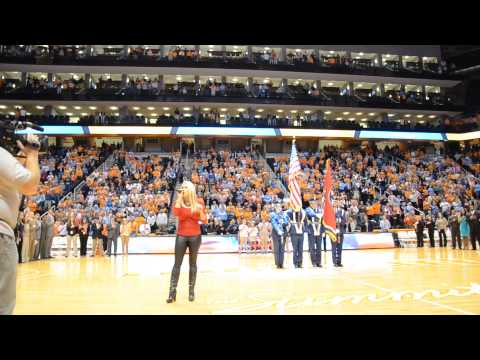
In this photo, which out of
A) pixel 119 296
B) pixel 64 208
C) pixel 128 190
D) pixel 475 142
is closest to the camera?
pixel 119 296

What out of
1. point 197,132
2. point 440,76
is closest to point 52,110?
point 197,132

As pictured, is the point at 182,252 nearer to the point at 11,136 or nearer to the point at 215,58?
the point at 11,136

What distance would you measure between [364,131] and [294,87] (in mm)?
8020

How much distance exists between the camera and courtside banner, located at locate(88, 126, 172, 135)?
95.0ft

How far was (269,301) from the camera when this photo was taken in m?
5.70

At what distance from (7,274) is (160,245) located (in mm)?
15483

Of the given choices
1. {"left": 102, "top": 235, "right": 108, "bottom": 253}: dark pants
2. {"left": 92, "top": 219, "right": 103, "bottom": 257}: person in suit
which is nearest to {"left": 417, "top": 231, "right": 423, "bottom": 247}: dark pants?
{"left": 102, "top": 235, "right": 108, "bottom": 253}: dark pants

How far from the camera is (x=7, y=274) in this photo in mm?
2410

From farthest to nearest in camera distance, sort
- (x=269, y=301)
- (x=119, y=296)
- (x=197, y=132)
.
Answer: (x=197, y=132), (x=119, y=296), (x=269, y=301)

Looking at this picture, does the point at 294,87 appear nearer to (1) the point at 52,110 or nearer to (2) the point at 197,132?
(2) the point at 197,132

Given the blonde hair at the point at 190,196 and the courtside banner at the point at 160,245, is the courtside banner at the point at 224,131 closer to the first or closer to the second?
the courtside banner at the point at 160,245

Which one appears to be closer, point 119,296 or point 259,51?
point 119,296

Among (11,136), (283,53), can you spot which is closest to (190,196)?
(11,136)
